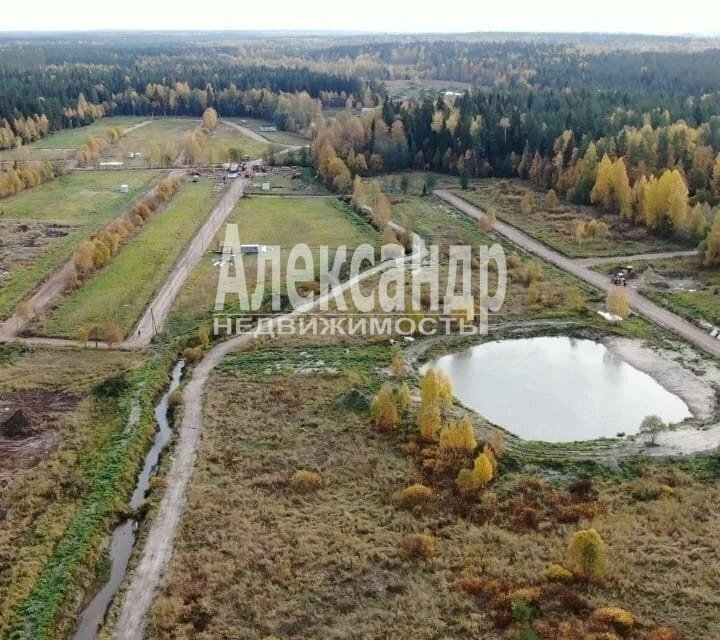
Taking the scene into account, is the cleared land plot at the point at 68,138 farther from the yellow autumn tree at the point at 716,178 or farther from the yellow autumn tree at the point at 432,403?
the yellow autumn tree at the point at 716,178

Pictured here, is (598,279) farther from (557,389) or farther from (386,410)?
(386,410)

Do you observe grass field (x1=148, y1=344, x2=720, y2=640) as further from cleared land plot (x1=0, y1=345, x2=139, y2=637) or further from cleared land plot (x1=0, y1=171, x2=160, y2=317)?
cleared land plot (x1=0, y1=171, x2=160, y2=317)

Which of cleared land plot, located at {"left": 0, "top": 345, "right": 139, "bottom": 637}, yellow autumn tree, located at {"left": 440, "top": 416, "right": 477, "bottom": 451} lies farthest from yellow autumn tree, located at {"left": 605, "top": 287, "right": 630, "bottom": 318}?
cleared land plot, located at {"left": 0, "top": 345, "right": 139, "bottom": 637}

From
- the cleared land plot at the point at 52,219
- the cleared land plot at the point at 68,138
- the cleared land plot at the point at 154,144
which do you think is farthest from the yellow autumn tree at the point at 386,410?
the cleared land plot at the point at 68,138

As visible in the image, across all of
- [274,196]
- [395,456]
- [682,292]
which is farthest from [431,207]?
[395,456]

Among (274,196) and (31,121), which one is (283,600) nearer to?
(274,196)

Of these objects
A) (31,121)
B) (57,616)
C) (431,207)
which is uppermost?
(31,121)
